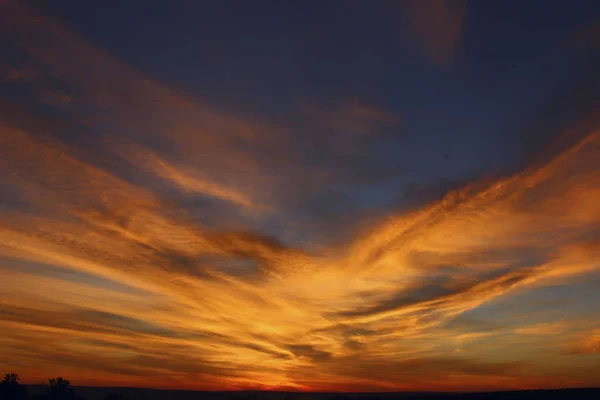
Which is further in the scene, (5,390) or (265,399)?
(265,399)

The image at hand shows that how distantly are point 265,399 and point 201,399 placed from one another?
35.6 meters

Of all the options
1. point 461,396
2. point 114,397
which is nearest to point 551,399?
point 461,396

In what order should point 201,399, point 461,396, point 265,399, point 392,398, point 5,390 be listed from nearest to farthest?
point 5,390 < point 461,396 < point 392,398 < point 265,399 < point 201,399

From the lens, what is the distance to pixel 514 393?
405ft

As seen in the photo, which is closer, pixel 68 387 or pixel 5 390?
pixel 5 390

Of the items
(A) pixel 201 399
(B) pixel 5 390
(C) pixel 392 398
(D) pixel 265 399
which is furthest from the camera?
(A) pixel 201 399

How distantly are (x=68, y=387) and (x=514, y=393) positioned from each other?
110 meters

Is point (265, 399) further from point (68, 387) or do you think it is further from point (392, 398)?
point (68, 387)

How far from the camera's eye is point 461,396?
5256 inches

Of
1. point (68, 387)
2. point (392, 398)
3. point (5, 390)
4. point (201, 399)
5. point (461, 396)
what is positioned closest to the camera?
point (5, 390)

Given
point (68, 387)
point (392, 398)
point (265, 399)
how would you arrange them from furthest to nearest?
point (265, 399) → point (392, 398) → point (68, 387)

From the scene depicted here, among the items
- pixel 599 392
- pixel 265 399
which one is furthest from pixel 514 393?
pixel 265 399

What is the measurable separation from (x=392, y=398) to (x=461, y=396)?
2197 cm

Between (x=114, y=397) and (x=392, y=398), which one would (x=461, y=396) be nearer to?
(x=392, y=398)
